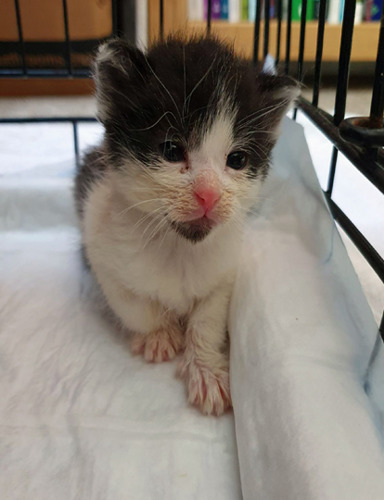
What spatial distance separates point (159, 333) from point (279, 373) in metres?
0.40

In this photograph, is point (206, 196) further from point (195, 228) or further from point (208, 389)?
point (208, 389)

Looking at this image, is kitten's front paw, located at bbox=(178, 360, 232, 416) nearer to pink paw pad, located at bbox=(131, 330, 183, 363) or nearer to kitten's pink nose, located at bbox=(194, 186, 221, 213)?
pink paw pad, located at bbox=(131, 330, 183, 363)

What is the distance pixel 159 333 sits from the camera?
4.17 ft

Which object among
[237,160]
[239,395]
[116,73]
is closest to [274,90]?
[237,160]

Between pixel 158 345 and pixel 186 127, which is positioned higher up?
pixel 186 127

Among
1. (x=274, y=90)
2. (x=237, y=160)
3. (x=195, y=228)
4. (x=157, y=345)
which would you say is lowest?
(x=157, y=345)

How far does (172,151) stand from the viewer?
0.97m

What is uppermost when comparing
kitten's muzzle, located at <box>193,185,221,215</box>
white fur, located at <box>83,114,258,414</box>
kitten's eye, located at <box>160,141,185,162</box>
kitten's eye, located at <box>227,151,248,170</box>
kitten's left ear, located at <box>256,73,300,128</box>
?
kitten's left ear, located at <box>256,73,300,128</box>

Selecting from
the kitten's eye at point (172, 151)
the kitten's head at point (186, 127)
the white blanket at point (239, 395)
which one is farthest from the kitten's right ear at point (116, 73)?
the white blanket at point (239, 395)

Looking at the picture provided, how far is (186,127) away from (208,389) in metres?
0.55

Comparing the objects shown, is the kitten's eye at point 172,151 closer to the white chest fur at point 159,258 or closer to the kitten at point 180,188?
the kitten at point 180,188

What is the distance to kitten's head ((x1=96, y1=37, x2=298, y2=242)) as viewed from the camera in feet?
3.09

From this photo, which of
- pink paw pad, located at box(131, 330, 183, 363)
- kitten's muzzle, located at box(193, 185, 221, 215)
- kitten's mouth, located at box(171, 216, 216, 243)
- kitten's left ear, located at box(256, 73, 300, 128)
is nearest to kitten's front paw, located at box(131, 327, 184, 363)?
pink paw pad, located at box(131, 330, 183, 363)

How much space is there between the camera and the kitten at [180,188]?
95 centimetres
